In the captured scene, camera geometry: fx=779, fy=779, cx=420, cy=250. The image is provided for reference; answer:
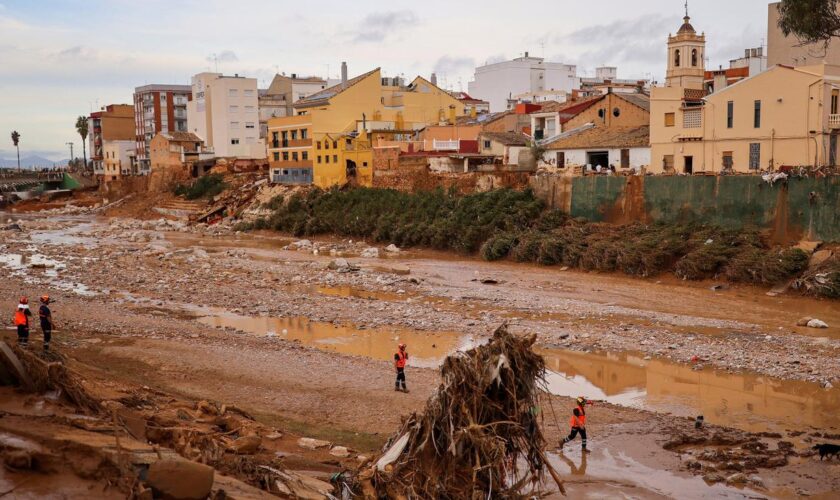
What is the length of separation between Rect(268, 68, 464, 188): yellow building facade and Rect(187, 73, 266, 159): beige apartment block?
1534cm

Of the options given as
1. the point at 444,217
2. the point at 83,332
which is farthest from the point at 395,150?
the point at 83,332

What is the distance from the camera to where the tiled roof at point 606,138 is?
41.7 m

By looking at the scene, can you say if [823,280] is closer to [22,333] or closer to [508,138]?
[508,138]

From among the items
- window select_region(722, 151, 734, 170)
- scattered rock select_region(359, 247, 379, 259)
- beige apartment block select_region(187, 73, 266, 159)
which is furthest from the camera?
beige apartment block select_region(187, 73, 266, 159)

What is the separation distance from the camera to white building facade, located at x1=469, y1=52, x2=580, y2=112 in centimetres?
8794

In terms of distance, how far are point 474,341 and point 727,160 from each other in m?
19.6

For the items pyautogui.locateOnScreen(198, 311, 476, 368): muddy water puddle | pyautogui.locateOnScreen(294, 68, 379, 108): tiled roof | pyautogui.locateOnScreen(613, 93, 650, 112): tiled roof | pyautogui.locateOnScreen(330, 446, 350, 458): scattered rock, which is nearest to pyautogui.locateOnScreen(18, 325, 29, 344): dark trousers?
pyautogui.locateOnScreen(198, 311, 476, 368): muddy water puddle

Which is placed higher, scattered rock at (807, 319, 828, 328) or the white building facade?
the white building facade

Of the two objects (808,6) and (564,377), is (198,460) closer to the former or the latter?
(564,377)

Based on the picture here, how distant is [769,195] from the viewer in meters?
32.8

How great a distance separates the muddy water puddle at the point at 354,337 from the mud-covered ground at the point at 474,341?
114 millimetres

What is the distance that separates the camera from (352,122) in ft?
204

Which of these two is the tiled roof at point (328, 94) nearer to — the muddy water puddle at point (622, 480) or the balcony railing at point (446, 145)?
A: the balcony railing at point (446, 145)

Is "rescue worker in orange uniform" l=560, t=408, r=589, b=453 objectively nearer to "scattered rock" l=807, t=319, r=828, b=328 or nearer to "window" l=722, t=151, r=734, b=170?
"scattered rock" l=807, t=319, r=828, b=328
